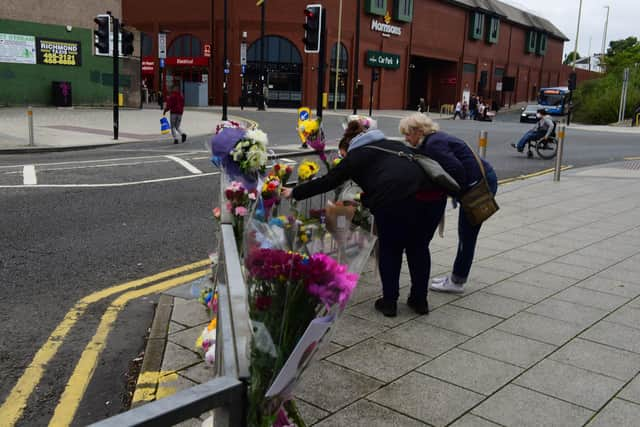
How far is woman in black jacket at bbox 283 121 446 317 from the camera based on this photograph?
179 inches

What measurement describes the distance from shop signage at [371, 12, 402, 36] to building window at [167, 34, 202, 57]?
14658mm

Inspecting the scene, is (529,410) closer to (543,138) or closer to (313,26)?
(313,26)

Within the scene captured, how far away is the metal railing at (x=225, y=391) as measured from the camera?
4.66ft

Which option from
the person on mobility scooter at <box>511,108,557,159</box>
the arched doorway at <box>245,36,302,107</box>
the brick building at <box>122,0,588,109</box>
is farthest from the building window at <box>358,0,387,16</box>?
the person on mobility scooter at <box>511,108,557,159</box>

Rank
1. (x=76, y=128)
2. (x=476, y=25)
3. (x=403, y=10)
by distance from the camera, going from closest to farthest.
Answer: (x=76, y=128) < (x=403, y=10) < (x=476, y=25)

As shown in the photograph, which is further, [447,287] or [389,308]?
[447,287]

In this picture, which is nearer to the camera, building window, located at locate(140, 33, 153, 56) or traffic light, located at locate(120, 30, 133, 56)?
traffic light, located at locate(120, 30, 133, 56)

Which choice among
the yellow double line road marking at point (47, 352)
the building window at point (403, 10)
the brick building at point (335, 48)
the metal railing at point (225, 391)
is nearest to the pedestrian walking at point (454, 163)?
the yellow double line road marking at point (47, 352)

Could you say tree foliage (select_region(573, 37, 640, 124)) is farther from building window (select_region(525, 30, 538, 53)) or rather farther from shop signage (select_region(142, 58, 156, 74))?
shop signage (select_region(142, 58, 156, 74))

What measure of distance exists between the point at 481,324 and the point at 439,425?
1.71m

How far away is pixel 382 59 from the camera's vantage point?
53969 mm

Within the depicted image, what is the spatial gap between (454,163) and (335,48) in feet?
154

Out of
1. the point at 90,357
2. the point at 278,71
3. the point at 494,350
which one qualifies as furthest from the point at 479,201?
the point at 278,71

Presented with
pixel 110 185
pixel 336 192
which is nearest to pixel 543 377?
pixel 336 192
